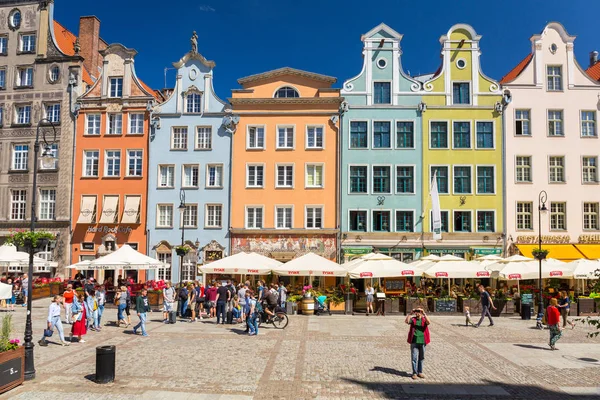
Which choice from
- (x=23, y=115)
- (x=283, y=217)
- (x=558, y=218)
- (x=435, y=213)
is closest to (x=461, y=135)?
(x=435, y=213)

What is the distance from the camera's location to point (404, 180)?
35.6 m

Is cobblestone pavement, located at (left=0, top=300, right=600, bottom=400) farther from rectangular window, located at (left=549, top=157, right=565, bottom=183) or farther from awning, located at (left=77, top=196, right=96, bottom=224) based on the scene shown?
rectangular window, located at (left=549, top=157, right=565, bottom=183)

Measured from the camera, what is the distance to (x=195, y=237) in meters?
35.7

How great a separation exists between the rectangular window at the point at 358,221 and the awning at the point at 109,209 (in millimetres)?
15862

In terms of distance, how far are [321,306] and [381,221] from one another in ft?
37.9

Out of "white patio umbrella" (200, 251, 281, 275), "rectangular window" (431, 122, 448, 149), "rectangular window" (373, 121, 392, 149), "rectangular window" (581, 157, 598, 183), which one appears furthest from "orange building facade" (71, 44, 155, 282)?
"rectangular window" (581, 157, 598, 183)

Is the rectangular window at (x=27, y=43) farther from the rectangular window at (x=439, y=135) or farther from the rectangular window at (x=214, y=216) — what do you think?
the rectangular window at (x=439, y=135)

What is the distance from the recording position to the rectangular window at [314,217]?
3556cm

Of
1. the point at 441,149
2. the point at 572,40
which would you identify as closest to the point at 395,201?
the point at 441,149

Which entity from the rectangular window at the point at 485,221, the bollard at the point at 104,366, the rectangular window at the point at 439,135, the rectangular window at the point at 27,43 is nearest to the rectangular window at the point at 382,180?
the rectangular window at the point at 439,135

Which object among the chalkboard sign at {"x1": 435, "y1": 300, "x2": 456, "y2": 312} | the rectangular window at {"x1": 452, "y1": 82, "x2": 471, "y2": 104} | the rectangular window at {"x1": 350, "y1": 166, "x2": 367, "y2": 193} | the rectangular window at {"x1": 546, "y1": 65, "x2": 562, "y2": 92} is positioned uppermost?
the rectangular window at {"x1": 546, "y1": 65, "x2": 562, "y2": 92}

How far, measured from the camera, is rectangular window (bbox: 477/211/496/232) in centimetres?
3500

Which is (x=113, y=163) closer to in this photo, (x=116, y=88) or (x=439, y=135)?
(x=116, y=88)

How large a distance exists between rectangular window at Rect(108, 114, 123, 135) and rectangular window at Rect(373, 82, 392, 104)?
17639mm
